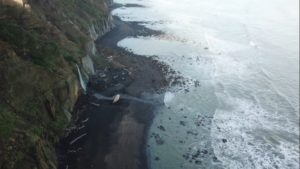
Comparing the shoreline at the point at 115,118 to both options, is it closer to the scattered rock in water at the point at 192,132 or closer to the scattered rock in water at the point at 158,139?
the scattered rock in water at the point at 158,139

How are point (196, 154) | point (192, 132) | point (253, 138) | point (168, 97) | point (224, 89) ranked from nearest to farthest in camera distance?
point (196, 154), point (192, 132), point (253, 138), point (168, 97), point (224, 89)

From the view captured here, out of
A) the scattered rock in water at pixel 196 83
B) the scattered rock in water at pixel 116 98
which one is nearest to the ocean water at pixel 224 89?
the scattered rock in water at pixel 196 83

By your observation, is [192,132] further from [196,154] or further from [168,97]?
[168,97]

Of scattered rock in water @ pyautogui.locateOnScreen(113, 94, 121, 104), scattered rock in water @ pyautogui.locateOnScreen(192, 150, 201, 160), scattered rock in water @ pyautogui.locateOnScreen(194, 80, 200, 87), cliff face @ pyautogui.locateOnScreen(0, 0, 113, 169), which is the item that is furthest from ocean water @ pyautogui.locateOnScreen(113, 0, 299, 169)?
cliff face @ pyautogui.locateOnScreen(0, 0, 113, 169)

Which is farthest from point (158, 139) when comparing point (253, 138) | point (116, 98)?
point (253, 138)

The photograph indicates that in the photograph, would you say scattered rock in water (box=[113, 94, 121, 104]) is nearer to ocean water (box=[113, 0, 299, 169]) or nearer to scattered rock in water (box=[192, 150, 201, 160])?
ocean water (box=[113, 0, 299, 169])

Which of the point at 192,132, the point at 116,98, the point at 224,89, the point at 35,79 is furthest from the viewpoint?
the point at 224,89
